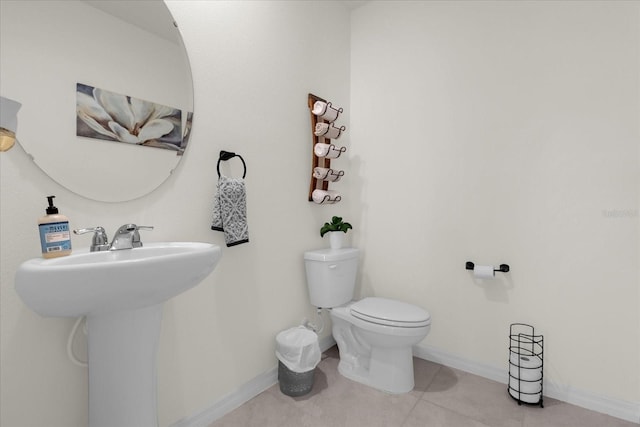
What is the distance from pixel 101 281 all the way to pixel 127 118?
728 mm

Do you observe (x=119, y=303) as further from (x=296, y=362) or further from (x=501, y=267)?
(x=501, y=267)

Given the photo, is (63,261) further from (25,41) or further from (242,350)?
(242,350)

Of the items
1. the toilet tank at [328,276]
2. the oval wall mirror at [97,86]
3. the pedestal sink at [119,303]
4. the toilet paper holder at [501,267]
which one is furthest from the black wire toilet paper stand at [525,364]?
the oval wall mirror at [97,86]

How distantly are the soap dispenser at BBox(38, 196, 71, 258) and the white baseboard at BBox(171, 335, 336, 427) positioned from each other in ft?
3.02

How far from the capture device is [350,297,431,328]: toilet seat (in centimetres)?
169

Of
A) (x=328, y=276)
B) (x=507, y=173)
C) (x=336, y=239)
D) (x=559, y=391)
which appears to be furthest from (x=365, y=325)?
(x=507, y=173)

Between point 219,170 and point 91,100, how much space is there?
559 mm

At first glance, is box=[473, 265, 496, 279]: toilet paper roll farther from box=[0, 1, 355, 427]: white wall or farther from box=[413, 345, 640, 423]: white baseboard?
box=[0, 1, 355, 427]: white wall

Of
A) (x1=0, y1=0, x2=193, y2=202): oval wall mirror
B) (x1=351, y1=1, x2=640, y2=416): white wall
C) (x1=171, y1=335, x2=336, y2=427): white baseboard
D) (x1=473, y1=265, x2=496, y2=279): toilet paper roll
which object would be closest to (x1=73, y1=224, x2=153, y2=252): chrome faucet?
(x1=0, y1=0, x2=193, y2=202): oval wall mirror

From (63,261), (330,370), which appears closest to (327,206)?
→ (330,370)

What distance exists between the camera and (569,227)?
170 centimetres

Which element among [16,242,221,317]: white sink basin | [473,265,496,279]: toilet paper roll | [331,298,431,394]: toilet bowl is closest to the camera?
[16,242,221,317]: white sink basin

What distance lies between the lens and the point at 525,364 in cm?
172

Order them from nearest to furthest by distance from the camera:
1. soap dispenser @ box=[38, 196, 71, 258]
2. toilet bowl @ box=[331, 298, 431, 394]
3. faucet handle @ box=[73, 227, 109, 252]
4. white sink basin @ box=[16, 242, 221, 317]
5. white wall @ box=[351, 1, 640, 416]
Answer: white sink basin @ box=[16, 242, 221, 317]
soap dispenser @ box=[38, 196, 71, 258]
faucet handle @ box=[73, 227, 109, 252]
white wall @ box=[351, 1, 640, 416]
toilet bowl @ box=[331, 298, 431, 394]
